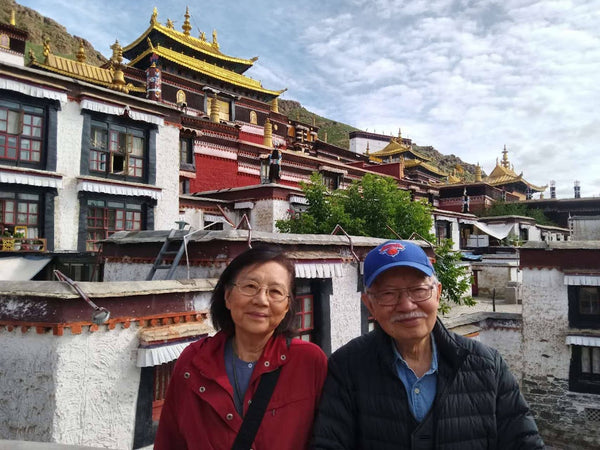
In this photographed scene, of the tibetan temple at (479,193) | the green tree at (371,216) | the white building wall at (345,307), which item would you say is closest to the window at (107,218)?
the green tree at (371,216)

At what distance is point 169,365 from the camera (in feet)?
18.7

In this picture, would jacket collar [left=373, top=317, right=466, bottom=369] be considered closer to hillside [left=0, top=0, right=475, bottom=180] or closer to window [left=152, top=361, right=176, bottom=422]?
window [left=152, top=361, right=176, bottom=422]

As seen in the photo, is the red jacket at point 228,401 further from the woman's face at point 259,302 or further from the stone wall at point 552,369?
the stone wall at point 552,369

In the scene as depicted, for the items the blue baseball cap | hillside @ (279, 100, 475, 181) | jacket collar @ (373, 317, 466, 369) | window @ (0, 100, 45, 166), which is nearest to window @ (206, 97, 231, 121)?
window @ (0, 100, 45, 166)

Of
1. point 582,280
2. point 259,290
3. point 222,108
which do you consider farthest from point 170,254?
point 222,108

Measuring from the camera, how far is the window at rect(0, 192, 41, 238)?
1193 centimetres

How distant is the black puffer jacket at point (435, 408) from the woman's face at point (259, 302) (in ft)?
1.33

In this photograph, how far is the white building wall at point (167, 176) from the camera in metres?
15.3

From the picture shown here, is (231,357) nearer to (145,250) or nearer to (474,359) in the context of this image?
(474,359)

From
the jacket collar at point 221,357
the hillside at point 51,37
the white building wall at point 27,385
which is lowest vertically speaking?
the white building wall at point 27,385

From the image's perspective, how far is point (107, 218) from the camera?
14.1 metres

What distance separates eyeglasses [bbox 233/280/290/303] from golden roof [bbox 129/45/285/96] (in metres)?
25.4

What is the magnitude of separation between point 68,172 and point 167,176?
11.2ft

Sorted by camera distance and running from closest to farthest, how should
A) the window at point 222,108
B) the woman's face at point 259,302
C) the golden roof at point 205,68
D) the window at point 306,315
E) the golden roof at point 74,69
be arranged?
the woman's face at point 259,302 → the window at point 306,315 → the golden roof at point 74,69 → the golden roof at point 205,68 → the window at point 222,108
